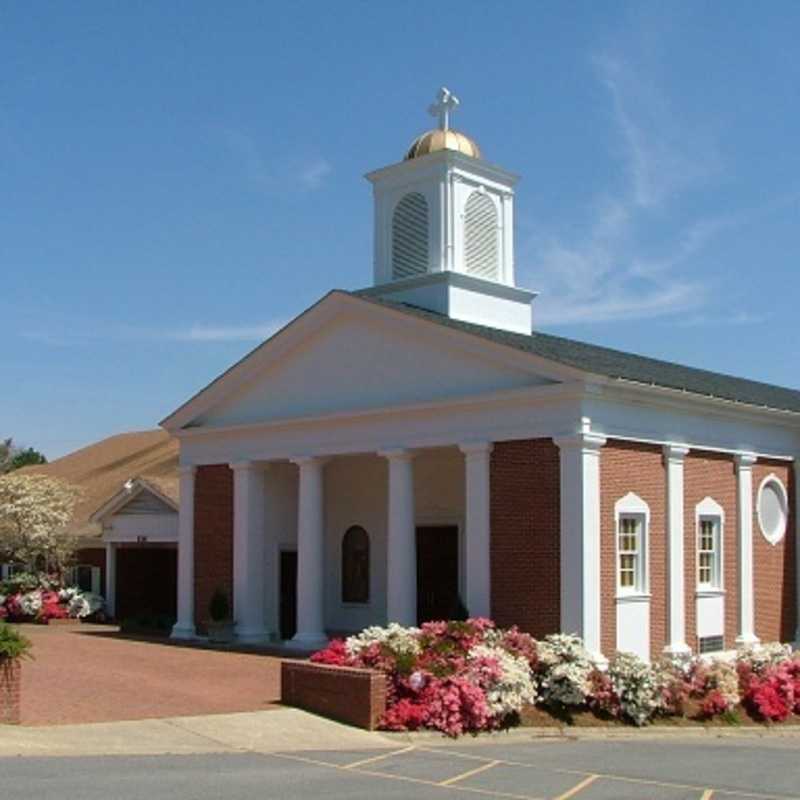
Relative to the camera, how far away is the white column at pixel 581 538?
21.8 m

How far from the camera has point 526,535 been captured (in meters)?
22.8

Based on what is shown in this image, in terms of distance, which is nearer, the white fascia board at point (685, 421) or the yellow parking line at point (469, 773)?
the yellow parking line at point (469, 773)

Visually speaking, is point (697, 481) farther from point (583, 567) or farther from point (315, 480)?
point (315, 480)

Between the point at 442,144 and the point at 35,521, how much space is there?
18.6 m

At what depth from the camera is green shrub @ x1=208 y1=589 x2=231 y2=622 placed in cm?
2884

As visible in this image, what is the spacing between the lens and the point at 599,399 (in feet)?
73.6

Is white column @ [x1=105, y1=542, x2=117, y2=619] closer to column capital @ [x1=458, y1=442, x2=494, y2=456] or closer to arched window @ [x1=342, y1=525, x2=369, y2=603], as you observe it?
arched window @ [x1=342, y1=525, x2=369, y2=603]

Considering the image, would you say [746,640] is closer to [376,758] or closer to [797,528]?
[797,528]

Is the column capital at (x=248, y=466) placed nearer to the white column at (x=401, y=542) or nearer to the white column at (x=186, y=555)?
the white column at (x=186, y=555)

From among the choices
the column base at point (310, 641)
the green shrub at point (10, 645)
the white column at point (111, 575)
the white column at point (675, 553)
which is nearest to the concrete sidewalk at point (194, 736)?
the green shrub at point (10, 645)

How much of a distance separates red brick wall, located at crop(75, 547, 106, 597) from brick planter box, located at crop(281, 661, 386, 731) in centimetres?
2267

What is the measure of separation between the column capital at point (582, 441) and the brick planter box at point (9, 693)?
32.7 feet

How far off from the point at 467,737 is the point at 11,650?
6191mm

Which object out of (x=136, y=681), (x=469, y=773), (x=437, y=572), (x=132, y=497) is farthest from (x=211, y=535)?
(x=469, y=773)
